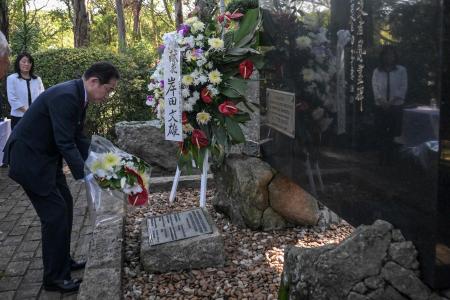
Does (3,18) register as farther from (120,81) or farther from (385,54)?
(385,54)

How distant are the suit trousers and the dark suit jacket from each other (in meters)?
0.10

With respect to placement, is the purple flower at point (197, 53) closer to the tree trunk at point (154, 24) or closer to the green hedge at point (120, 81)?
the green hedge at point (120, 81)

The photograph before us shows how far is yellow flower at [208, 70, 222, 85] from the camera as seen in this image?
4.30 meters

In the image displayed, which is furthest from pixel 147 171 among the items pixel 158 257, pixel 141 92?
pixel 141 92

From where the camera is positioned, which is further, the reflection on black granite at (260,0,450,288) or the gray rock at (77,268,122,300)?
the gray rock at (77,268,122,300)

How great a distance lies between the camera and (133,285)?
3471 mm

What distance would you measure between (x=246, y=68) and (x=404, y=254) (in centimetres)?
240

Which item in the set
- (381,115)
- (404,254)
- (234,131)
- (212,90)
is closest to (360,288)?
(404,254)

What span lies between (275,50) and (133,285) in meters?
2.24

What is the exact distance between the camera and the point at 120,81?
906 cm

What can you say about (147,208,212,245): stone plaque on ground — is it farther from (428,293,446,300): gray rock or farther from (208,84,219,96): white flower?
(428,293,446,300): gray rock

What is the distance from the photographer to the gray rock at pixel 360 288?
236 cm

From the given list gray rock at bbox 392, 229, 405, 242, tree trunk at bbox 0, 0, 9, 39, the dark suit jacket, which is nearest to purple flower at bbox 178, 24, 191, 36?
the dark suit jacket

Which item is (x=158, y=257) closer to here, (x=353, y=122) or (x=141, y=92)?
(x=353, y=122)
